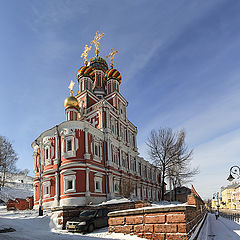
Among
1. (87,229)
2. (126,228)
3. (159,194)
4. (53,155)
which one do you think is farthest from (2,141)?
(126,228)

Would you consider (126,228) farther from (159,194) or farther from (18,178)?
(18,178)

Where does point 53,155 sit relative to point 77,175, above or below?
above

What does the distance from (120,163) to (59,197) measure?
31.8ft

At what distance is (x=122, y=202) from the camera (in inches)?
688

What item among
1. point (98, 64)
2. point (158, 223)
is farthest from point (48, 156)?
point (158, 223)

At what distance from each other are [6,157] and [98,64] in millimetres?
23838

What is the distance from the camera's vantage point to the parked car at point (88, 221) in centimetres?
1273

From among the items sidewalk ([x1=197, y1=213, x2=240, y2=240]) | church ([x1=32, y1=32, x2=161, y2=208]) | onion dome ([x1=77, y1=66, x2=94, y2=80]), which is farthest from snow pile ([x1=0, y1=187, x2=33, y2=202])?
sidewalk ([x1=197, y1=213, x2=240, y2=240])

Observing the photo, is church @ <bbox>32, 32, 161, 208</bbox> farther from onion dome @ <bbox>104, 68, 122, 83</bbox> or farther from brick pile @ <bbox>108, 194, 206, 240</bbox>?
brick pile @ <bbox>108, 194, 206, 240</bbox>

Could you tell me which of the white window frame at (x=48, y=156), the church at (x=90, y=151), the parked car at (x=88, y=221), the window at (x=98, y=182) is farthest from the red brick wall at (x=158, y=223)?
the white window frame at (x=48, y=156)

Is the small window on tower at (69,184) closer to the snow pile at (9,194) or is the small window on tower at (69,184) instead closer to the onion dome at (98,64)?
the snow pile at (9,194)

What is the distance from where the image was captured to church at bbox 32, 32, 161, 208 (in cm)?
2506

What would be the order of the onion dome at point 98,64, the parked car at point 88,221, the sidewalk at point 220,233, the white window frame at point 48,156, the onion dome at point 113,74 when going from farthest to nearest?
1. the onion dome at point 98,64
2. the onion dome at point 113,74
3. the white window frame at point 48,156
4. the parked car at point 88,221
5. the sidewalk at point 220,233

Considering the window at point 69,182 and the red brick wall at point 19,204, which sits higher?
the window at point 69,182
